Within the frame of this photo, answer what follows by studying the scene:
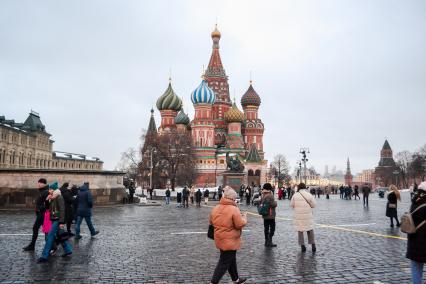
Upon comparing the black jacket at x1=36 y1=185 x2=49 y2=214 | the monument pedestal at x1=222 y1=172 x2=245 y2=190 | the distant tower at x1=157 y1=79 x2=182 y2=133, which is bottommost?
the black jacket at x1=36 y1=185 x2=49 y2=214

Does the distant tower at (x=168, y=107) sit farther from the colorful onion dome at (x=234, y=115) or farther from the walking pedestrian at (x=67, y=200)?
the walking pedestrian at (x=67, y=200)

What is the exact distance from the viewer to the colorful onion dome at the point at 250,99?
93.2m

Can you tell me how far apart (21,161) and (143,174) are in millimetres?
36569

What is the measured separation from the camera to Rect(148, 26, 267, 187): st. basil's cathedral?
8000 centimetres

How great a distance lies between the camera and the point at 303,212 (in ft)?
32.1

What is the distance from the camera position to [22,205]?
22.5 metres

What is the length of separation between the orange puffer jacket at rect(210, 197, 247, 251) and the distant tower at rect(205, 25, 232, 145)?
82.5 meters

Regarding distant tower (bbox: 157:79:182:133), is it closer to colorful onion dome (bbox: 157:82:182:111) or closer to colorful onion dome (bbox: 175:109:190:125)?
colorful onion dome (bbox: 157:82:182:111)

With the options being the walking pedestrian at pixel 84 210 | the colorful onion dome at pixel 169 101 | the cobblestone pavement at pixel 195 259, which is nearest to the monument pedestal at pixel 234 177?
the cobblestone pavement at pixel 195 259

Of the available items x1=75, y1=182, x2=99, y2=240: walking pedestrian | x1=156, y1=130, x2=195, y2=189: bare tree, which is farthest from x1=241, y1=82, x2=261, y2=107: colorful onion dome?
x1=75, y1=182, x2=99, y2=240: walking pedestrian

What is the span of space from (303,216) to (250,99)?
8431cm

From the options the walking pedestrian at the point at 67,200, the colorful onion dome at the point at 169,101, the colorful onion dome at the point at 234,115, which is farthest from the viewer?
the colorful onion dome at the point at 169,101

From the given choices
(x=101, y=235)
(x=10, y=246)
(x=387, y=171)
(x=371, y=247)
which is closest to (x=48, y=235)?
(x=10, y=246)

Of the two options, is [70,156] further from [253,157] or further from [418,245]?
[418,245]
